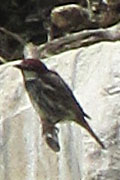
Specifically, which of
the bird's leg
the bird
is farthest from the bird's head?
the bird's leg

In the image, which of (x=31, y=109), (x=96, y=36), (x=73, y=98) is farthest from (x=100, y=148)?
(x=96, y=36)

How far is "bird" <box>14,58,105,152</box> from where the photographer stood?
3607 mm

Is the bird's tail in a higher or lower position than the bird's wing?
lower

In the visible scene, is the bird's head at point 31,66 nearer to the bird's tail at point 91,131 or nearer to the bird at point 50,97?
the bird at point 50,97

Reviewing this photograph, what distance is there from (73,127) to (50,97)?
0.86 feet

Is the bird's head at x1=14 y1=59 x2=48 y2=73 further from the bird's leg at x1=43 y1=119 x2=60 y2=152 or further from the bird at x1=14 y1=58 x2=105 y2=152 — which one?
the bird's leg at x1=43 y1=119 x2=60 y2=152

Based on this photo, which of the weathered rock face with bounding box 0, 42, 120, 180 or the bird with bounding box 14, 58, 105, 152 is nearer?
the bird with bounding box 14, 58, 105, 152

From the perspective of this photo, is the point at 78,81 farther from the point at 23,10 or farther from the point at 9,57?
the point at 23,10

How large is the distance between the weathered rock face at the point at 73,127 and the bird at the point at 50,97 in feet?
0.24

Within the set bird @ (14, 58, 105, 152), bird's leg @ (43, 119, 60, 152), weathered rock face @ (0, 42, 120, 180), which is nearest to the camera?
bird's leg @ (43, 119, 60, 152)

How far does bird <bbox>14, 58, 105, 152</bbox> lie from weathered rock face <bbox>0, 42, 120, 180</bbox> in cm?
7

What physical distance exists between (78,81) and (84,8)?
2.96 feet

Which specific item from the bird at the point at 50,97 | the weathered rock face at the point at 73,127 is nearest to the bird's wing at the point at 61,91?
the bird at the point at 50,97

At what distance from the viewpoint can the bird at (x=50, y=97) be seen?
3.61m
